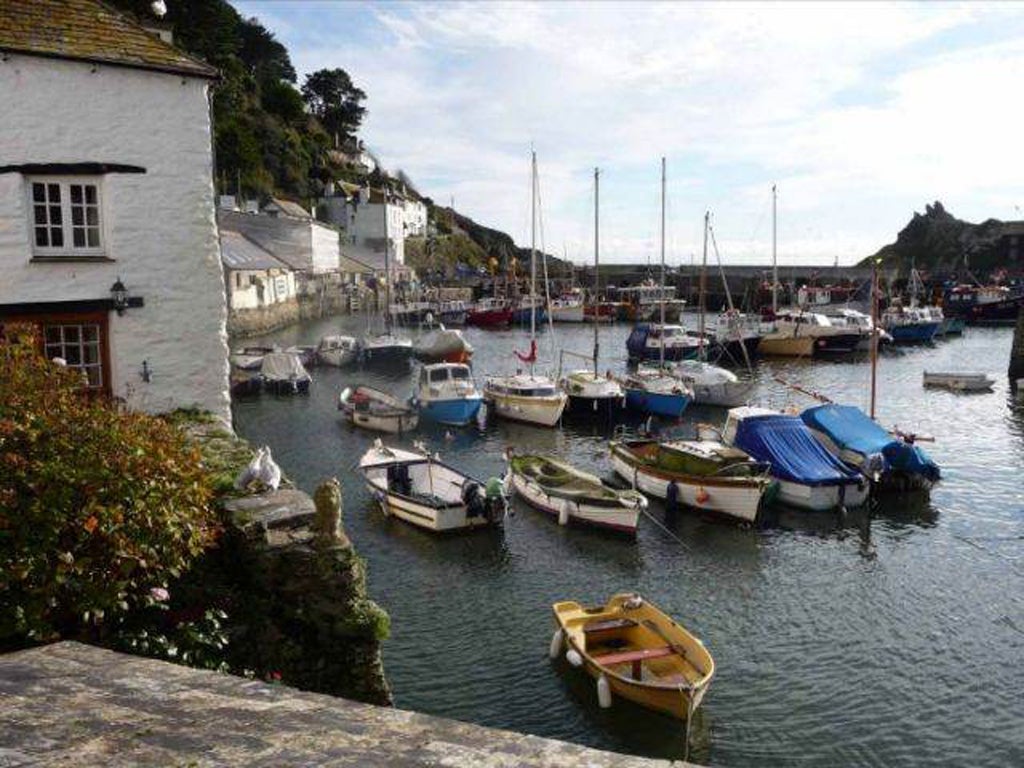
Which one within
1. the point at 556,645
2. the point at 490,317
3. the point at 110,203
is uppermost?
the point at 110,203

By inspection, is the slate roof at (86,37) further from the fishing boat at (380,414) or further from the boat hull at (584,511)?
the fishing boat at (380,414)

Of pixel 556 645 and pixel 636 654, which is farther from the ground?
pixel 636 654

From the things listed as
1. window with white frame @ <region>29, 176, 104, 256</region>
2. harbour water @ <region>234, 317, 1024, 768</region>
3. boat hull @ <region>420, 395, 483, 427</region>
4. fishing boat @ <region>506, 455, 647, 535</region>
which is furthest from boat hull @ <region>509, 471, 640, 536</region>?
window with white frame @ <region>29, 176, 104, 256</region>

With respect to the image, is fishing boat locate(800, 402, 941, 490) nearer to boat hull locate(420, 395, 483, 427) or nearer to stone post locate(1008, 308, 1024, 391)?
boat hull locate(420, 395, 483, 427)

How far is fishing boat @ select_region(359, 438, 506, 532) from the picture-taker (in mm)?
24547

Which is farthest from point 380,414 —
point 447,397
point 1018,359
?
point 1018,359

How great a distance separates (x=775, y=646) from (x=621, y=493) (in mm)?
7721

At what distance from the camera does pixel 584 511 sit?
25391 mm

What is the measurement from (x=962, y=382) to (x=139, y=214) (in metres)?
50.0

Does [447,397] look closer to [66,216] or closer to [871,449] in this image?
[871,449]

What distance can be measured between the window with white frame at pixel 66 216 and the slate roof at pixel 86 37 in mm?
2057

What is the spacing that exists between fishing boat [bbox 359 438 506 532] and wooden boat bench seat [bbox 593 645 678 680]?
8.95 m

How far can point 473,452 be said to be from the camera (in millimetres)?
36062

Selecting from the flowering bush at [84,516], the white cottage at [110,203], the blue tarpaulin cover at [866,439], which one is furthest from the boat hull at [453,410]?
the flowering bush at [84,516]
